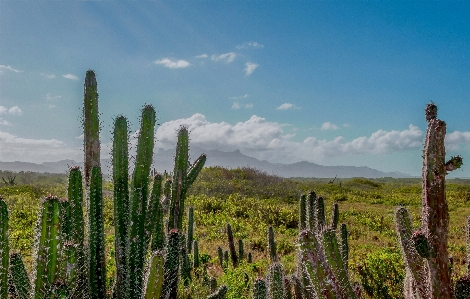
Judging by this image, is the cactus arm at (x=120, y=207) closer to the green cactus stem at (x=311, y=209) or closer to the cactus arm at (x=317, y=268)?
the cactus arm at (x=317, y=268)

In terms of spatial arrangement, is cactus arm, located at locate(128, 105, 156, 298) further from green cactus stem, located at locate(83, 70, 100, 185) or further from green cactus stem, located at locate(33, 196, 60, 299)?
green cactus stem, located at locate(33, 196, 60, 299)

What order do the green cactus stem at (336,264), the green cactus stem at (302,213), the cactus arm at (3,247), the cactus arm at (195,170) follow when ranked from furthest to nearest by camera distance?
the green cactus stem at (302,213)
the cactus arm at (195,170)
the cactus arm at (3,247)
the green cactus stem at (336,264)

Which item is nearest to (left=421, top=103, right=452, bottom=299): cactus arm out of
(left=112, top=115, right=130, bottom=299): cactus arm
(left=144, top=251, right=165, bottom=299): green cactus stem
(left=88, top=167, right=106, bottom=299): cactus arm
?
(left=144, top=251, right=165, bottom=299): green cactus stem

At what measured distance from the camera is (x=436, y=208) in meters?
2.38

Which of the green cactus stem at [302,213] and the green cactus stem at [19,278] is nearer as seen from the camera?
the green cactus stem at [19,278]

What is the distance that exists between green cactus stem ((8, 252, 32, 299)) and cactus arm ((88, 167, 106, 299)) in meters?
0.61

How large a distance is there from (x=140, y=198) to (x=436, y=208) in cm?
281

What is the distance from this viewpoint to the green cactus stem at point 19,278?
378 centimetres

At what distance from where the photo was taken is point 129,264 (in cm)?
393

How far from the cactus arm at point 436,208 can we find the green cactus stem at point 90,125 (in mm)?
3323

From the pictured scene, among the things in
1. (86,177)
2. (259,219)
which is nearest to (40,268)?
(86,177)

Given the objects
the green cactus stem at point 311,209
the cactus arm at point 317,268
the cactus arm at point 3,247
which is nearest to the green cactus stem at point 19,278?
the cactus arm at point 3,247

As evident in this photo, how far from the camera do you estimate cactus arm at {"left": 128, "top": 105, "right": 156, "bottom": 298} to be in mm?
3936

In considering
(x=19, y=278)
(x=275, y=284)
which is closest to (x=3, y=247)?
(x=19, y=278)
